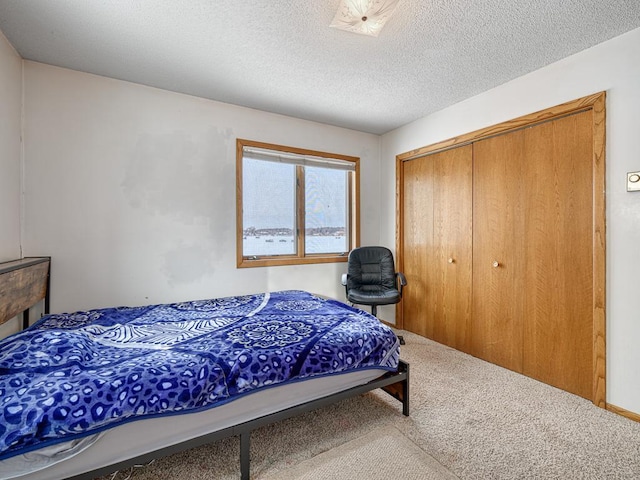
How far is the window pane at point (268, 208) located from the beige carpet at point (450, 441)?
6.37ft

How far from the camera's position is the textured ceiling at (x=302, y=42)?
73.9 inches

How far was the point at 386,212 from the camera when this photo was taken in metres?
4.24

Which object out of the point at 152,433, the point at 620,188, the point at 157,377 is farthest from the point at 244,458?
the point at 620,188

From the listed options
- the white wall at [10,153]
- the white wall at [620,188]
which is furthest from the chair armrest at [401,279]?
the white wall at [10,153]

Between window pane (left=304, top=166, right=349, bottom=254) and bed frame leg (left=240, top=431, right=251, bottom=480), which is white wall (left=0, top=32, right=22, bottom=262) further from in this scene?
window pane (left=304, top=166, right=349, bottom=254)

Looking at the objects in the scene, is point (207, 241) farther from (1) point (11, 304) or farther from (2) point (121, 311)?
(1) point (11, 304)

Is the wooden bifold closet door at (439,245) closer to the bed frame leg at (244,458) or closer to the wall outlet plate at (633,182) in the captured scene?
Answer: the wall outlet plate at (633,182)

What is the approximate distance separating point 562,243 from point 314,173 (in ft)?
8.56

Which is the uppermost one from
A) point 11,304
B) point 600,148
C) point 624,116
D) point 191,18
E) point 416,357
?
point 191,18

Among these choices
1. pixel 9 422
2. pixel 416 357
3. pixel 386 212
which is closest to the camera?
pixel 9 422

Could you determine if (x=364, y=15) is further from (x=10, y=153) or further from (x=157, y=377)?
(x=10, y=153)

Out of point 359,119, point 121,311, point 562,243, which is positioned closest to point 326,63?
point 359,119

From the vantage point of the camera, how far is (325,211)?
397 centimetres

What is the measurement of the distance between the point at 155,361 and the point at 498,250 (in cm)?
294
